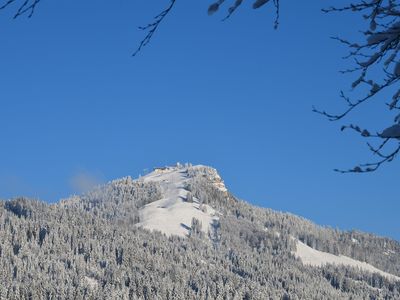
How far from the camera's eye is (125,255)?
6860 inches

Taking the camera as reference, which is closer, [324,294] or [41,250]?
[41,250]

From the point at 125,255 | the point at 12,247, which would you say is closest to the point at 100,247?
the point at 125,255

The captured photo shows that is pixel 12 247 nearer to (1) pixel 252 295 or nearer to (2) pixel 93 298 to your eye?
(2) pixel 93 298

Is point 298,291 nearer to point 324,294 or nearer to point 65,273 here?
point 324,294

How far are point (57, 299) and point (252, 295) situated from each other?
42.8m

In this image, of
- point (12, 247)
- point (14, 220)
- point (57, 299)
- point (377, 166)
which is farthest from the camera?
point (14, 220)

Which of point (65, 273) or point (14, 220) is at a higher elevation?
point (14, 220)

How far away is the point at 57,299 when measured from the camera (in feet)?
425

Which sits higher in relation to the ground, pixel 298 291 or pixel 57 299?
pixel 298 291

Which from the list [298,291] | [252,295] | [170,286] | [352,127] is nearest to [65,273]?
[170,286]

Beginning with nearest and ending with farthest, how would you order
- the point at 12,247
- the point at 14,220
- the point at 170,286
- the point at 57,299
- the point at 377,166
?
1. the point at 377,166
2. the point at 57,299
3. the point at 170,286
4. the point at 12,247
5. the point at 14,220

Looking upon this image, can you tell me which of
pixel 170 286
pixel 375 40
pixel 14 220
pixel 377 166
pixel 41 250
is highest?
pixel 14 220

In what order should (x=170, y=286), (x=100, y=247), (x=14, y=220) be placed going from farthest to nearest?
(x=14, y=220) < (x=100, y=247) < (x=170, y=286)

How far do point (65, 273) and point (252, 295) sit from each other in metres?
37.6
